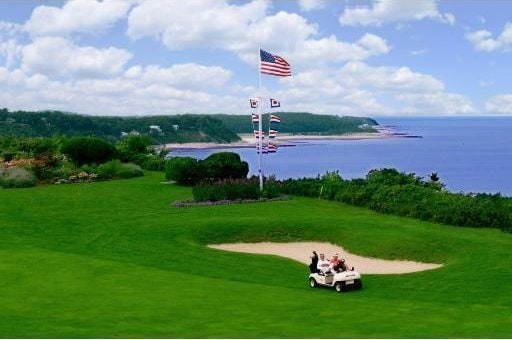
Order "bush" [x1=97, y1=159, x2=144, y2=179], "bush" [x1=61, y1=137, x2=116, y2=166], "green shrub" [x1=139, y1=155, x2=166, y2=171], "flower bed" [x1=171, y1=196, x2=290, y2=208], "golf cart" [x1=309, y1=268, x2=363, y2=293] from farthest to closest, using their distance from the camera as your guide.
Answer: "green shrub" [x1=139, y1=155, x2=166, y2=171]
"bush" [x1=61, y1=137, x2=116, y2=166]
"bush" [x1=97, y1=159, x2=144, y2=179]
"flower bed" [x1=171, y1=196, x2=290, y2=208]
"golf cart" [x1=309, y1=268, x2=363, y2=293]

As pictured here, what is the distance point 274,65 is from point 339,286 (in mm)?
18325

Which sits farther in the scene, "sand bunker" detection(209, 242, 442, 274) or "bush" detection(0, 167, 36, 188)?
"bush" detection(0, 167, 36, 188)

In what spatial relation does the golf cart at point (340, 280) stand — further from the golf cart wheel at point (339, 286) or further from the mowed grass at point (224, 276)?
the mowed grass at point (224, 276)

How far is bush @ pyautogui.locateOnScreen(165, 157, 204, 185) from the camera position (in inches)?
1661

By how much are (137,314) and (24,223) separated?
17551 millimetres

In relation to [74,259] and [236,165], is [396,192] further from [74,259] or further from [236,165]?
[74,259]

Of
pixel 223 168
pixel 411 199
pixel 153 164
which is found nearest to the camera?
pixel 411 199

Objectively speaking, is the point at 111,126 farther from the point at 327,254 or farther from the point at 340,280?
the point at 340,280

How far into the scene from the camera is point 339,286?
19.4 metres

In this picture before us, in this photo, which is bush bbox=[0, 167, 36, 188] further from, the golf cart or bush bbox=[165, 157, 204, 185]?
the golf cart

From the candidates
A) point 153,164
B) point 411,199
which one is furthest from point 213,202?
point 153,164

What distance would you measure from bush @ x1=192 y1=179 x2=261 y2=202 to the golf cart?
16.4 metres

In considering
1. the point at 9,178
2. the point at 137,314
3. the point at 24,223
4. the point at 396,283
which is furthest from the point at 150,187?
the point at 137,314

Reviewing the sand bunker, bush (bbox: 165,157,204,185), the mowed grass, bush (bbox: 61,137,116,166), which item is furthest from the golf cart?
bush (bbox: 61,137,116,166)
